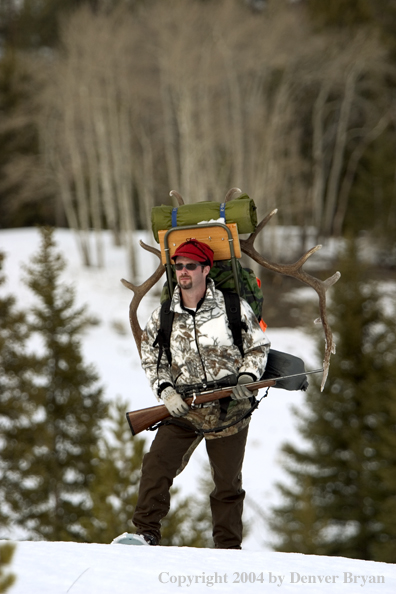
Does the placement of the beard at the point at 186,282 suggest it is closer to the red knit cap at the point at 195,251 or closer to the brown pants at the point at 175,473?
the red knit cap at the point at 195,251

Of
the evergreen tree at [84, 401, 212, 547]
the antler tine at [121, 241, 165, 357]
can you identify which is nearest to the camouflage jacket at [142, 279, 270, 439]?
the antler tine at [121, 241, 165, 357]

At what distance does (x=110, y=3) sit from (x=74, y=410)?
102ft

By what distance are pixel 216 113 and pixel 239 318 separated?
2504 cm

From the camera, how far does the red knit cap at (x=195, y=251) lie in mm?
4188

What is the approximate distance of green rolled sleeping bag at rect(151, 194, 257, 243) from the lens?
14.8 ft

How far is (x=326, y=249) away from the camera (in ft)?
120

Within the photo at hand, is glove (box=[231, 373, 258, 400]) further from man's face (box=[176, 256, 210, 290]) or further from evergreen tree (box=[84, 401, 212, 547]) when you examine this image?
evergreen tree (box=[84, 401, 212, 547])

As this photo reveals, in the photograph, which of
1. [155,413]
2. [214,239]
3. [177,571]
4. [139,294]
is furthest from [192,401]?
[177,571]

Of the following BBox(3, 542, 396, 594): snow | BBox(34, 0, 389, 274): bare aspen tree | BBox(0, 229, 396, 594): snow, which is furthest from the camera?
BBox(34, 0, 389, 274): bare aspen tree

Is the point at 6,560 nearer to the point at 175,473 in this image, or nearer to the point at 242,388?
the point at 242,388

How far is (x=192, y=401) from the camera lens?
171 inches

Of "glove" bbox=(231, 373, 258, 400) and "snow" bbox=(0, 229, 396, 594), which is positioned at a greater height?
"glove" bbox=(231, 373, 258, 400)

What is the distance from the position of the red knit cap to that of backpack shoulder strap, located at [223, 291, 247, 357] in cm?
26

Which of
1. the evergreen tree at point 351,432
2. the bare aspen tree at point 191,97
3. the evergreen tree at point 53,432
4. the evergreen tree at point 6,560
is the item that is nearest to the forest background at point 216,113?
the bare aspen tree at point 191,97
